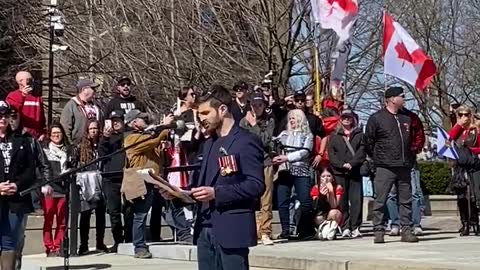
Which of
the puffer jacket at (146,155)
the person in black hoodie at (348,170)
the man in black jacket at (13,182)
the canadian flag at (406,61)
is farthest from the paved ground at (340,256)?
the canadian flag at (406,61)

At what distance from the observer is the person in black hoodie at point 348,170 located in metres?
14.3

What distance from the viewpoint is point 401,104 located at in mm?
13117

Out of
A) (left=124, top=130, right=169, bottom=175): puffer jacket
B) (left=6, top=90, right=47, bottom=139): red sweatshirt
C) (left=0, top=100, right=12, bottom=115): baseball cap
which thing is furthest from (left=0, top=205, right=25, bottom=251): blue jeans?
(left=6, top=90, right=47, bottom=139): red sweatshirt

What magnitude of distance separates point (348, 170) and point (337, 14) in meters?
5.96

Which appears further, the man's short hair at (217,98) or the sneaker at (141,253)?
the sneaker at (141,253)

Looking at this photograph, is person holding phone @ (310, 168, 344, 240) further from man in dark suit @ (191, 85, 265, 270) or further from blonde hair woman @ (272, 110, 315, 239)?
man in dark suit @ (191, 85, 265, 270)

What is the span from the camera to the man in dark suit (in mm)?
7035

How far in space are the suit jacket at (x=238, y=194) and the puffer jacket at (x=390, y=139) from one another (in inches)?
236

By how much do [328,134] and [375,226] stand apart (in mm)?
2201

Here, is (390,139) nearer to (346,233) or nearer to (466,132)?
(346,233)

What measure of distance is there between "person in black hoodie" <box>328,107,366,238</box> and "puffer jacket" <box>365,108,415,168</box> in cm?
113

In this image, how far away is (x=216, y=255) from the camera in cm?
721

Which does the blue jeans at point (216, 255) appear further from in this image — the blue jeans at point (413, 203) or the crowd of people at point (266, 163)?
the blue jeans at point (413, 203)

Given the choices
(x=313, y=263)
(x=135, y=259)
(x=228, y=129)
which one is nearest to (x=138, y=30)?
(x=135, y=259)
